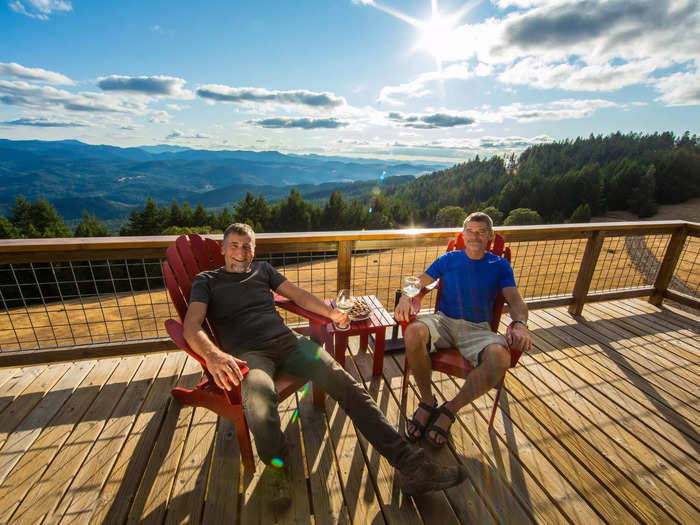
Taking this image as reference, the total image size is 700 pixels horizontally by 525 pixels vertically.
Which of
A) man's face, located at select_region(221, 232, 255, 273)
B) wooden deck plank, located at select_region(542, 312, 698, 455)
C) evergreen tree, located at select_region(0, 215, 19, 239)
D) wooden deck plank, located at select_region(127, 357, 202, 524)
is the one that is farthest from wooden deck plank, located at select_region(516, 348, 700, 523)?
evergreen tree, located at select_region(0, 215, 19, 239)

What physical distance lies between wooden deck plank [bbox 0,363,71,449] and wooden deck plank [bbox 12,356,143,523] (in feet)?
1.21

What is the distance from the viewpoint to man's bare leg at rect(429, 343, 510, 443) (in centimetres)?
173

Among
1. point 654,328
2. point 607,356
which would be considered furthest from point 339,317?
point 654,328

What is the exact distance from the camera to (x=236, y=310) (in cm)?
187

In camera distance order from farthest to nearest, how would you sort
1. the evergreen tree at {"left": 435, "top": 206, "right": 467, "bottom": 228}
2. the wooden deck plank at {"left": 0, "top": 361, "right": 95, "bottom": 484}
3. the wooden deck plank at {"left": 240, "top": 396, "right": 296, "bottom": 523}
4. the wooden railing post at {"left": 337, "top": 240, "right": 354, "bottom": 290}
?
1. the evergreen tree at {"left": 435, "top": 206, "right": 467, "bottom": 228}
2. the wooden railing post at {"left": 337, "top": 240, "right": 354, "bottom": 290}
3. the wooden deck plank at {"left": 0, "top": 361, "right": 95, "bottom": 484}
4. the wooden deck plank at {"left": 240, "top": 396, "right": 296, "bottom": 523}

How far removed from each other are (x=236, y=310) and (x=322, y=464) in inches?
38.6

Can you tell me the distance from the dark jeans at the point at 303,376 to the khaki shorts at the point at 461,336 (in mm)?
583

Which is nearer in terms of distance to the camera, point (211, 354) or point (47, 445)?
point (211, 354)

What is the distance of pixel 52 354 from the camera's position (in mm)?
2348

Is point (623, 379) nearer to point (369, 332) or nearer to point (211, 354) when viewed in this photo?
point (369, 332)

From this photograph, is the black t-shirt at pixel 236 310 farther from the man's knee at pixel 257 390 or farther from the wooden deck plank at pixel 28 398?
the wooden deck plank at pixel 28 398

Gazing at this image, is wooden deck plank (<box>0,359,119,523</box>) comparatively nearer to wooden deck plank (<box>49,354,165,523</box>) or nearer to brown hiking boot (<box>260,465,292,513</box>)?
wooden deck plank (<box>49,354,165,523</box>)

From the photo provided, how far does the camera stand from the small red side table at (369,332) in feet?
6.66

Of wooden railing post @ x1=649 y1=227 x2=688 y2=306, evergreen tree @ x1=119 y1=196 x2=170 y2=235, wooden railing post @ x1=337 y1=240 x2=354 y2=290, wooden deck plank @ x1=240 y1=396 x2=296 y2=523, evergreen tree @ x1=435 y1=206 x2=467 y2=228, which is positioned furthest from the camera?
evergreen tree @ x1=435 y1=206 x2=467 y2=228
